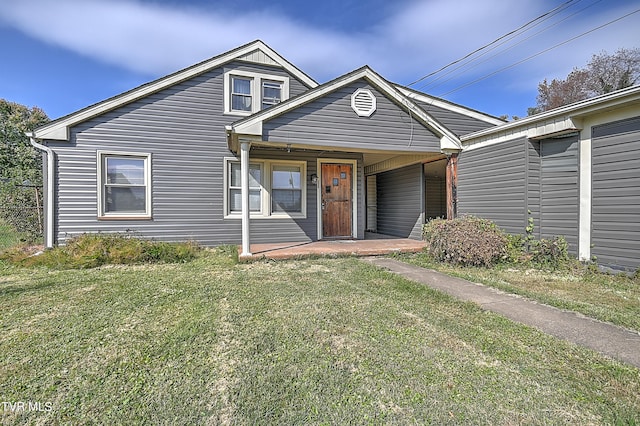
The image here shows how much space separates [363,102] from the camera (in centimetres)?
696

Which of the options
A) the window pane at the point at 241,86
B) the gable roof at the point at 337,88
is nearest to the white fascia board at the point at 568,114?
the gable roof at the point at 337,88

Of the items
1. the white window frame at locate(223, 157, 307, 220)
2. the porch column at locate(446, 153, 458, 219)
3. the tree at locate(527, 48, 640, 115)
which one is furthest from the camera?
the tree at locate(527, 48, 640, 115)

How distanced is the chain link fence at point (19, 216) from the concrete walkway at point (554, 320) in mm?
10473

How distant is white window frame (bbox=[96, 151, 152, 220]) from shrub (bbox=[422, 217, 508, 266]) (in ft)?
22.7

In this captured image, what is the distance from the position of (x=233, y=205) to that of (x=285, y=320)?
5.73 metres

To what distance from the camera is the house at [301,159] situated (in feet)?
17.7

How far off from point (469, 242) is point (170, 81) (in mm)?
7982

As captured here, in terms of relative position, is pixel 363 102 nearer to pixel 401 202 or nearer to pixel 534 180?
pixel 534 180

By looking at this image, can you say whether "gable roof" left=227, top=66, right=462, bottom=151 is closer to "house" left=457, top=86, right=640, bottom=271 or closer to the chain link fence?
"house" left=457, top=86, right=640, bottom=271

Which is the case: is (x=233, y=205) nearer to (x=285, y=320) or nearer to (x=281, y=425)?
(x=285, y=320)

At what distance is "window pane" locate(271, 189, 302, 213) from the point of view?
8.55 meters

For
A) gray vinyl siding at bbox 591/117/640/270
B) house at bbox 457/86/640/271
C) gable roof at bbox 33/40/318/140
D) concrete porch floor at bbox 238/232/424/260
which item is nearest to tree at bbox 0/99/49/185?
gable roof at bbox 33/40/318/140

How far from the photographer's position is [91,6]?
702cm

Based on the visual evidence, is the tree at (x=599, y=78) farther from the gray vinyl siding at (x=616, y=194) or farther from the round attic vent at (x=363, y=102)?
the round attic vent at (x=363, y=102)
